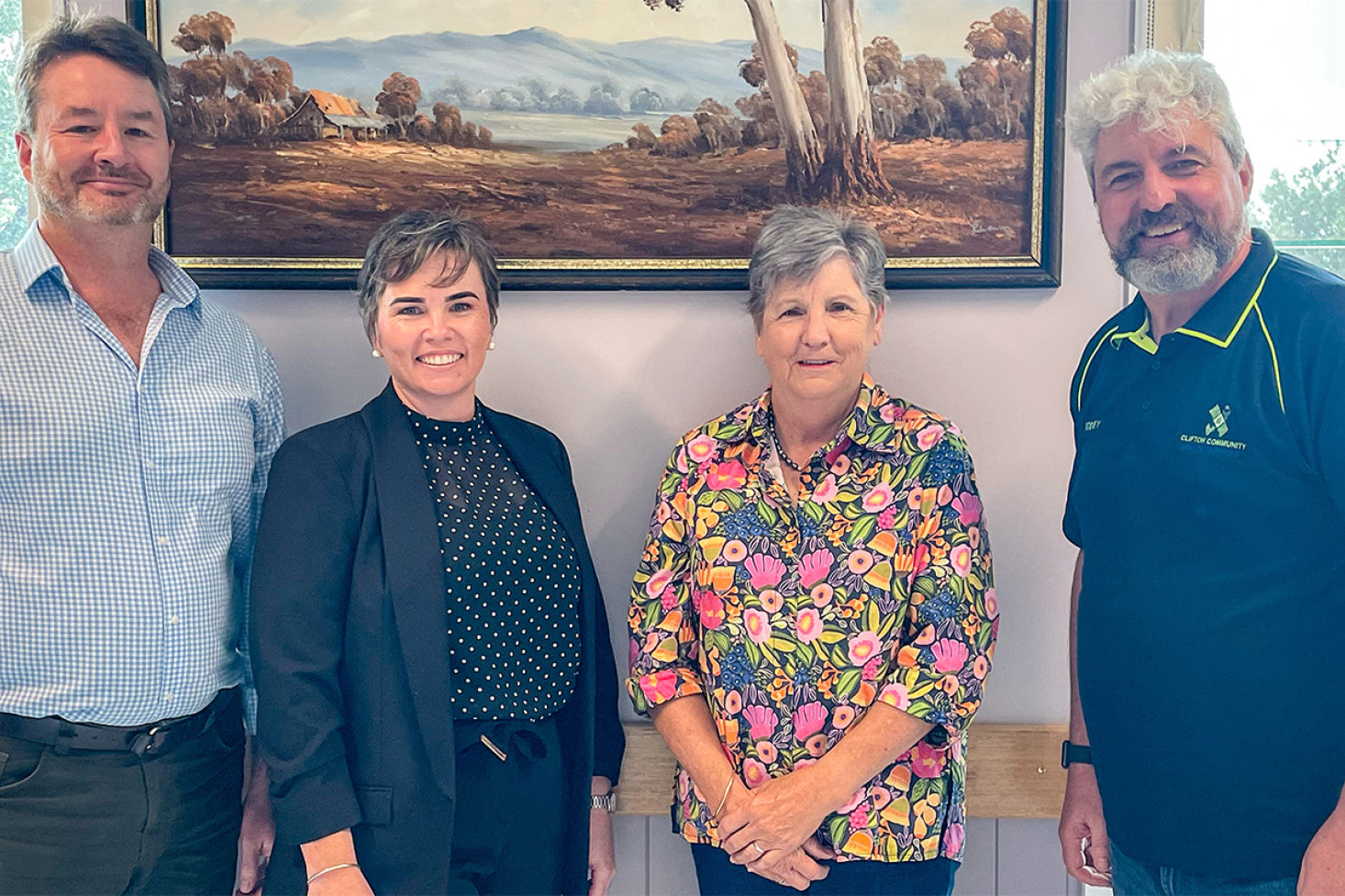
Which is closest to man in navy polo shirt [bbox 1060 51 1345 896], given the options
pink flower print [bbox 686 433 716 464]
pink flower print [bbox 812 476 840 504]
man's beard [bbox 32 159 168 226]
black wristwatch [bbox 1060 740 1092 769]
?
black wristwatch [bbox 1060 740 1092 769]

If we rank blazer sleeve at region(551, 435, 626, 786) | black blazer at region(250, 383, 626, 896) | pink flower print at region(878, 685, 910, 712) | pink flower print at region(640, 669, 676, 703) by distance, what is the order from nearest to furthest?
black blazer at region(250, 383, 626, 896) < pink flower print at region(878, 685, 910, 712) < pink flower print at region(640, 669, 676, 703) < blazer sleeve at region(551, 435, 626, 786)

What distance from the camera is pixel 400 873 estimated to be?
1461mm

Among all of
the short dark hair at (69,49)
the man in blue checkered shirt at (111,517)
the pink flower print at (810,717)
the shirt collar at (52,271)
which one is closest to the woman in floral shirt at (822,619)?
the pink flower print at (810,717)

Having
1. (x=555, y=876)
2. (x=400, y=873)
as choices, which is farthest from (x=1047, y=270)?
(x=400, y=873)

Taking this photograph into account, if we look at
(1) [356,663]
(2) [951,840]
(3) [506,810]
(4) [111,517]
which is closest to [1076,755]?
(2) [951,840]

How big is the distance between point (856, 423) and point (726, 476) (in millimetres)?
233

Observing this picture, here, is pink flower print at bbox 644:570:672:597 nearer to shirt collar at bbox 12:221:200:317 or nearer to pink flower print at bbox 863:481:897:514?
pink flower print at bbox 863:481:897:514

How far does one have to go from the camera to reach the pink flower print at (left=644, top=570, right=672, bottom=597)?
1.69 meters

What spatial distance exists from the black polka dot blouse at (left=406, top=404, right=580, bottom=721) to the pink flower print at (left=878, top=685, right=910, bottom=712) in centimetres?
49

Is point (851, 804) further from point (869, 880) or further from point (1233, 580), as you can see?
point (1233, 580)

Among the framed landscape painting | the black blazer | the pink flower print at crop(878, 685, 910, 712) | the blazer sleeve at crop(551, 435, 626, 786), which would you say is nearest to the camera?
the black blazer

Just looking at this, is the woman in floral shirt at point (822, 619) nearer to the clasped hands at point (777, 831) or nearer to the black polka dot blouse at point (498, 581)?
the clasped hands at point (777, 831)

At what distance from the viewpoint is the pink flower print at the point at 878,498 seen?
1.61 meters

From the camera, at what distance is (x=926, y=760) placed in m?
1.61
